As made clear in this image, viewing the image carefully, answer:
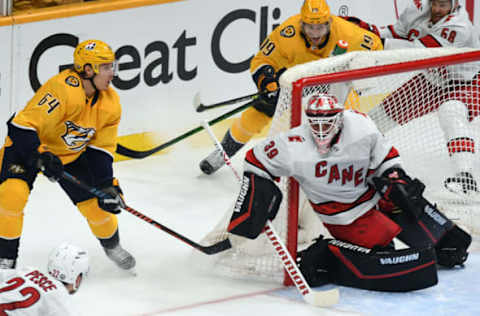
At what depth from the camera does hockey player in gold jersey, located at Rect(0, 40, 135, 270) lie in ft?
12.8

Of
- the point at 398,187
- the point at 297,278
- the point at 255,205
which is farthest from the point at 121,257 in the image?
the point at 398,187

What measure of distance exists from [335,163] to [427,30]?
Result: 1.77m

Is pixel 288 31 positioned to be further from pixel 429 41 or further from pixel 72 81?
pixel 72 81

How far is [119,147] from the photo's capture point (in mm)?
5770

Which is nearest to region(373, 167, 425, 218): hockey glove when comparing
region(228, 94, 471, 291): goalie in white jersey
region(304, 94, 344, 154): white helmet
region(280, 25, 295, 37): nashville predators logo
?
region(228, 94, 471, 291): goalie in white jersey

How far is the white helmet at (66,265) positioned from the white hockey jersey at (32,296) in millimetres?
43

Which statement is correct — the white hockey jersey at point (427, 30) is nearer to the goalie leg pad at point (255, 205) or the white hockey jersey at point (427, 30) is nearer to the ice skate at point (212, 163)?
the ice skate at point (212, 163)

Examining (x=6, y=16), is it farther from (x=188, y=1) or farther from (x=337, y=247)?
(x=337, y=247)

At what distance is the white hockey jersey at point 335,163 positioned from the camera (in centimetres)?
386

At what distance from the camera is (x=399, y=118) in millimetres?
4688

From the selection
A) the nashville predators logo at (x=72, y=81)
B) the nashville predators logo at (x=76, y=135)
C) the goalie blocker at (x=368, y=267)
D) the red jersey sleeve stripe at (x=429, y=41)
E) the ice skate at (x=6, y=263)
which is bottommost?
the ice skate at (x=6, y=263)

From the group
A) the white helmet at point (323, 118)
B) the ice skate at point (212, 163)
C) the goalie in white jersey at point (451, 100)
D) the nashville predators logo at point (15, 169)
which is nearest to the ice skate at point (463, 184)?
the goalie in white jersey at point (451, 100)

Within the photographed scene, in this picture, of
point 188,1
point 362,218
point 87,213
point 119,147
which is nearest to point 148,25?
point 188,1

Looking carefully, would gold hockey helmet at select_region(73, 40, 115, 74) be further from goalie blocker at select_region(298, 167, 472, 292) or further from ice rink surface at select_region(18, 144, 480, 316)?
goalie blocker at select_region(298, 167, 472, 292)
